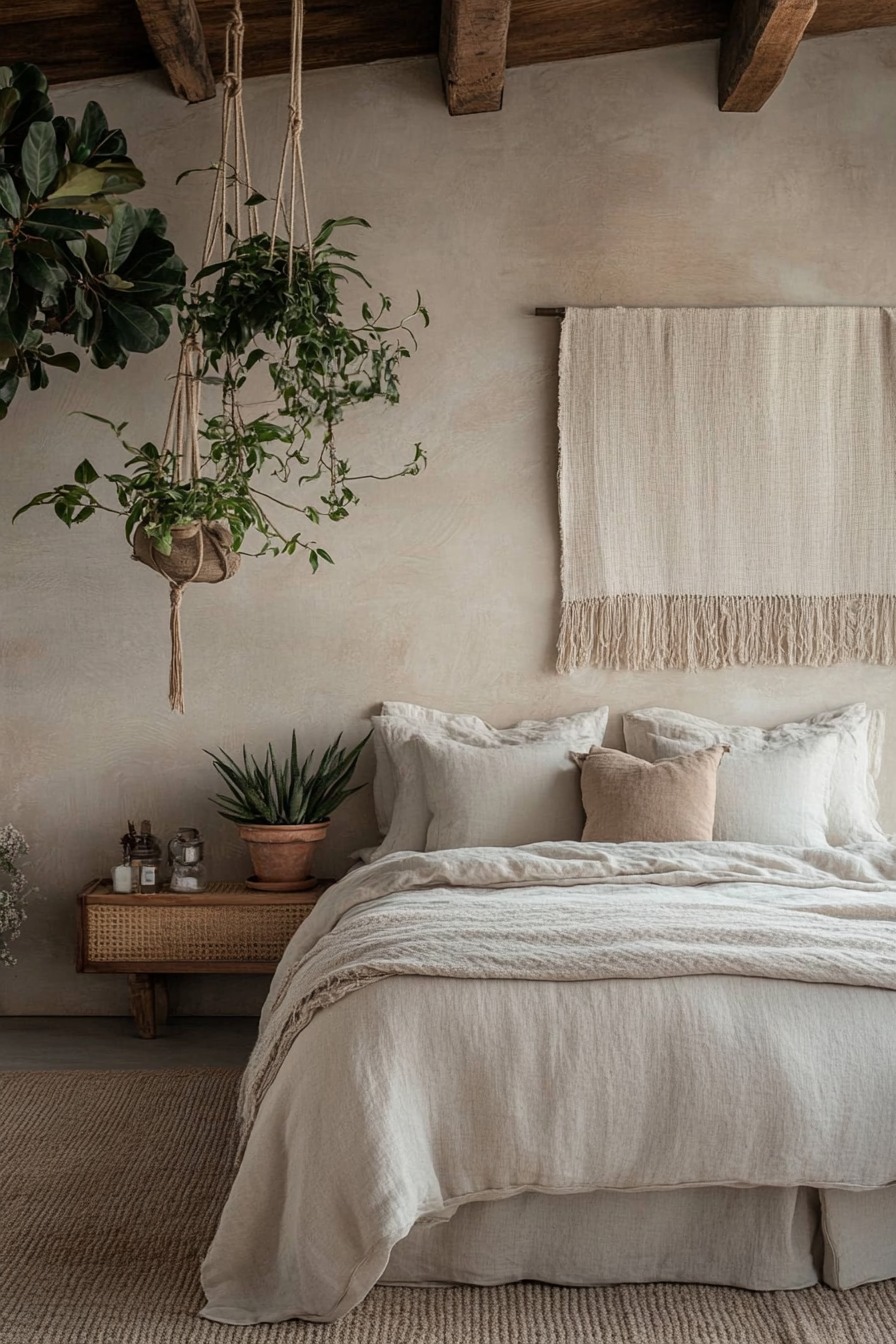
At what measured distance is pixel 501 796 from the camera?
337 centimetres

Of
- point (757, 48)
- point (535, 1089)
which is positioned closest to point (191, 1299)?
point (535, 1089)

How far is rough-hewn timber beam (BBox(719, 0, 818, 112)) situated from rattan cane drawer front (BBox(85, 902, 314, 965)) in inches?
109

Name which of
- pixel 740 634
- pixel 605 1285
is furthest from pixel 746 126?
pixel 605 1285

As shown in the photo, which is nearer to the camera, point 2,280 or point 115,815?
point 2,280

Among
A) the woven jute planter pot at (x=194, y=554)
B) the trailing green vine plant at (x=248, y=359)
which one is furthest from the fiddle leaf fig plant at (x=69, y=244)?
the woven jute planter pot at (x=194, y=554)

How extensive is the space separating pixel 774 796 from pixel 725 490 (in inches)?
39.4

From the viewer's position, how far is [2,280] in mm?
2152

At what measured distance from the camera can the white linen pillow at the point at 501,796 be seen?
335 cm

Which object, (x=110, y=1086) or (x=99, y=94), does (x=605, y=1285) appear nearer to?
(x=110, y=1086)

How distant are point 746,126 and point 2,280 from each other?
2615 mm

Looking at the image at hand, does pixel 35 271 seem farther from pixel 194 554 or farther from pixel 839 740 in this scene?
pixel 839 740

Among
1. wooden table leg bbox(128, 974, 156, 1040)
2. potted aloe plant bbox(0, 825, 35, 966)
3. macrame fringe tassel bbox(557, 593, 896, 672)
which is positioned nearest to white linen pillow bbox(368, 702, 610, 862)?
macrame fringe tassel bbox(557, 593, 896, 672)

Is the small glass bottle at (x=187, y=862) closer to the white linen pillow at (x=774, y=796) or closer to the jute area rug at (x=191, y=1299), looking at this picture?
the jute area rug at (x=191, y=1299)

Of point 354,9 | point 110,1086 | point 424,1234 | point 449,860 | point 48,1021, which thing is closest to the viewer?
point 424,1234
